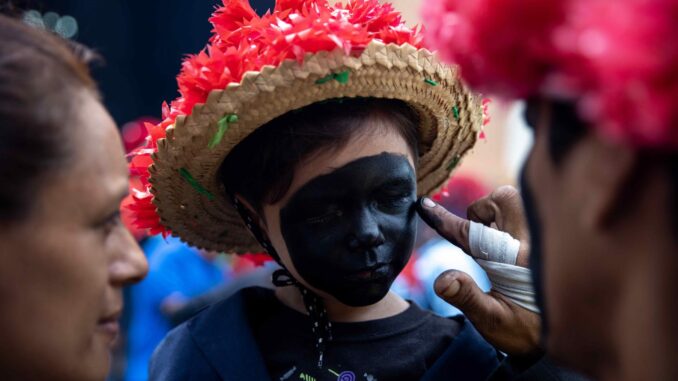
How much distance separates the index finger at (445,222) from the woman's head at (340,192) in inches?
1.4

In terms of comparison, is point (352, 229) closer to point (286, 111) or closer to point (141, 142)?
point (286, 111)

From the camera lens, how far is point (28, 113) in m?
1.31

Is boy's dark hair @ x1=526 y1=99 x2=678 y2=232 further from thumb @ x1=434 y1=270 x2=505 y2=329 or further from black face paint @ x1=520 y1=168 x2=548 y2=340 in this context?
thumb @ x1=434 y1=270 x2=505 y2=329

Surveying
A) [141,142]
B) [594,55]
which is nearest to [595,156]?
[594,55]

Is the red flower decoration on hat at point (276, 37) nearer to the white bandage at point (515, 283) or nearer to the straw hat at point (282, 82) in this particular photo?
the straw hat at point (282, 82)

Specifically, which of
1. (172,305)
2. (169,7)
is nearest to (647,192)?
(172,305)

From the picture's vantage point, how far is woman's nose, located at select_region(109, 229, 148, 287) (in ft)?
4.93

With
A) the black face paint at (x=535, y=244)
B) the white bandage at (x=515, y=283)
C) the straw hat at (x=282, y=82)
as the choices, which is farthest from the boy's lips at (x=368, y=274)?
the black face paint at (x=535, y=244)

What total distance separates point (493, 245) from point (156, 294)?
103 inches

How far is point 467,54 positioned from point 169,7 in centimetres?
465

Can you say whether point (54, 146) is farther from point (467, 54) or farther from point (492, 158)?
point (492, 158)

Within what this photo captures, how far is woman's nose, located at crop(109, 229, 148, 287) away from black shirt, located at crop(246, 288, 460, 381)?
0.64 m

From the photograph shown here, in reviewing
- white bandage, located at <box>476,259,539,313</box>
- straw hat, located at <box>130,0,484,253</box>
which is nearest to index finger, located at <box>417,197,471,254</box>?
white bandage, located at <box>476,259,539,313</box>

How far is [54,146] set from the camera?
1.34 meters
